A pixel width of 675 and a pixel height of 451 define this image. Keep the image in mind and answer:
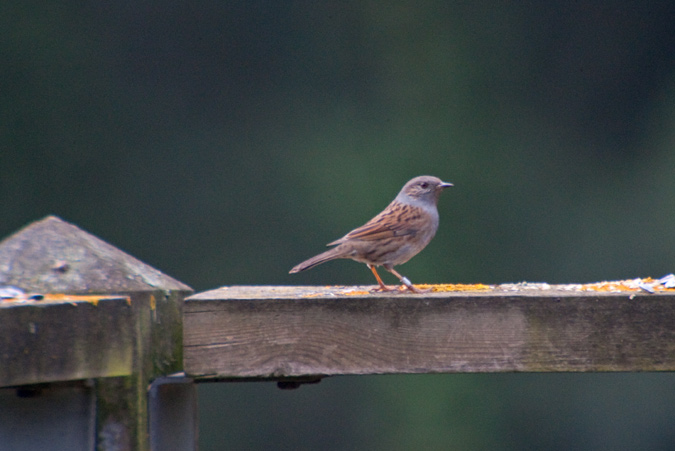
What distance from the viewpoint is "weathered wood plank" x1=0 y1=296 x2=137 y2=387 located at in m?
1.62

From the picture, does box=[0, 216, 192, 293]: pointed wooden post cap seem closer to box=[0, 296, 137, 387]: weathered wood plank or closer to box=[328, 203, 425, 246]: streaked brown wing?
box=[0, 296, 137, 387]: weathered wood plank

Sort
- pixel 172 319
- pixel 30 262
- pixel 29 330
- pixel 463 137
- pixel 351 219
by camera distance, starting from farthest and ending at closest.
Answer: pixel 463 137 < pixel 351 219 < pixel 172 319 < pixel 30 262 < pixel 29 330

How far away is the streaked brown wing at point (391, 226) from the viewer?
11.9ft

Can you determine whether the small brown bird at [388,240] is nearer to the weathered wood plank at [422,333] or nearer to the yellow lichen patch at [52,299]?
the weathered wood plank at [422,333]

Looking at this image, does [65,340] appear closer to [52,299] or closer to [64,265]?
[52,299]

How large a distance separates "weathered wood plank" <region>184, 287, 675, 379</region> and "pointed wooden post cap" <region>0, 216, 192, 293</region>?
0.18 meters

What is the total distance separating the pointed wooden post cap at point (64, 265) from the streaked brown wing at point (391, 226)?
155 centimetres

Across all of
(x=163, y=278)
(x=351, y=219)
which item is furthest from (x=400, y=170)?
(x=163, y=278)

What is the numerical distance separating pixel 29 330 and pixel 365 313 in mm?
813

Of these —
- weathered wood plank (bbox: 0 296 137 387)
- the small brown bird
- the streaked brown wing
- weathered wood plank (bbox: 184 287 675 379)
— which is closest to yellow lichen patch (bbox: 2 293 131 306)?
weathered wood plank (bbox: 0 296 137 387)

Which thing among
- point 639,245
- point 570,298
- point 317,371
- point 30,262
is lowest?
point 317,371

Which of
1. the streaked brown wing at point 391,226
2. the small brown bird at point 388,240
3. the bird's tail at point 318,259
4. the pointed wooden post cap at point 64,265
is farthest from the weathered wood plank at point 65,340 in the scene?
the streaked brown wing at point 391,226

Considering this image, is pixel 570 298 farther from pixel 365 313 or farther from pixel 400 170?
pixel 400 170

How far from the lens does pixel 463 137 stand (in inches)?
412
